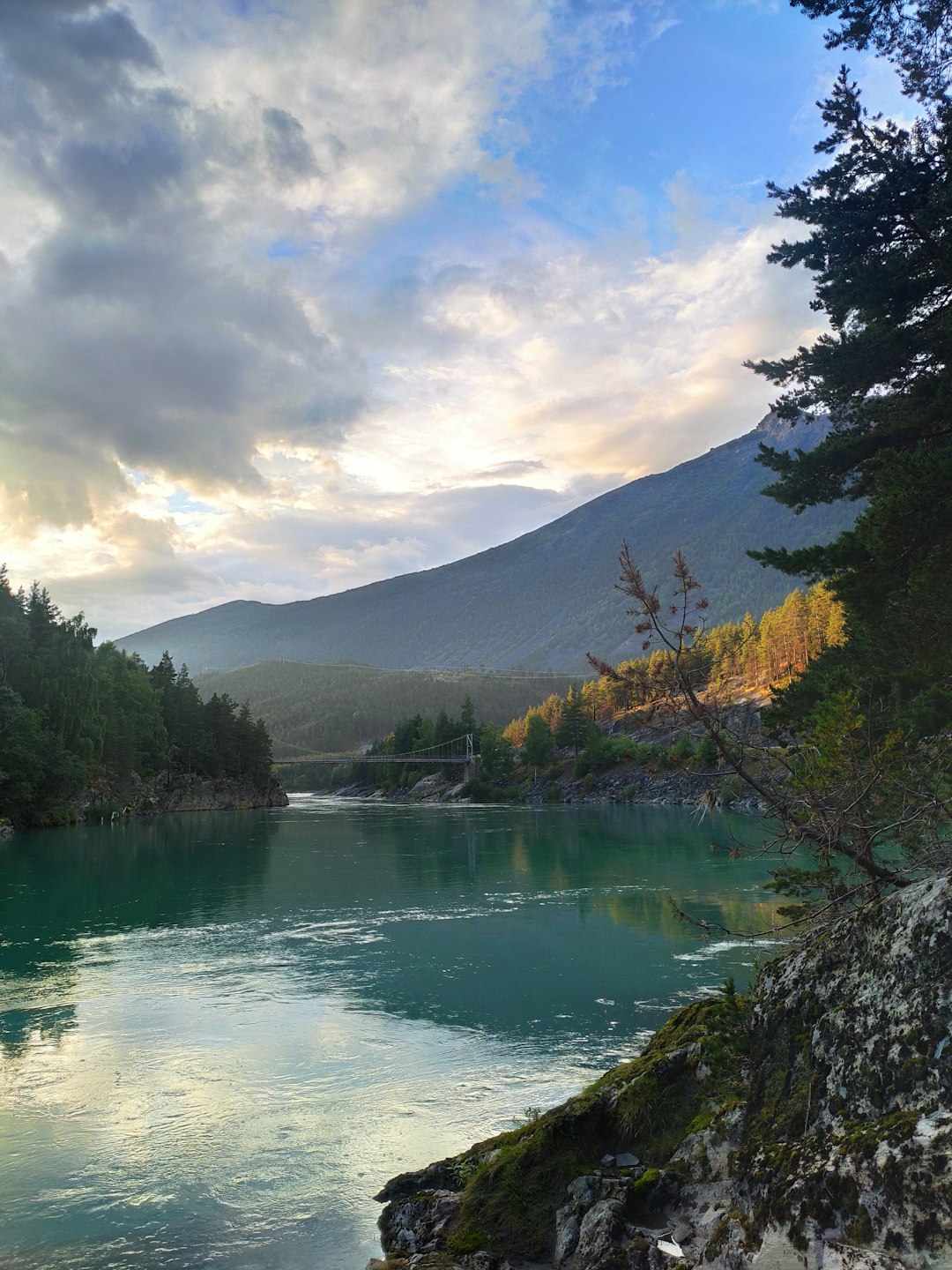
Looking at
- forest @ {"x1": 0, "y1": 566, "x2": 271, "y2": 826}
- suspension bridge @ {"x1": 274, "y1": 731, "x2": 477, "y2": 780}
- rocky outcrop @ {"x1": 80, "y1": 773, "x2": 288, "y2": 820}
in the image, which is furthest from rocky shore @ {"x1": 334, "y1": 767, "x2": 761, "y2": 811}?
forest @ {"x1": 0, "y1": 566, "x2": 271, "y2": 826}

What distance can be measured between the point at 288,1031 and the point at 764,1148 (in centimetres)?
1099

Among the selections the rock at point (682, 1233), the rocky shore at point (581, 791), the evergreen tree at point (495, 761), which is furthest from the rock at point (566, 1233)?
the evergreen tree at point (495, 761)

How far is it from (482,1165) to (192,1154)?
4134mm

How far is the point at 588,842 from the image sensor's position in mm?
50750

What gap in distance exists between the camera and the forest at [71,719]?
60.8m

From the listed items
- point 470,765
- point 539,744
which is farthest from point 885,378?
point 470,765

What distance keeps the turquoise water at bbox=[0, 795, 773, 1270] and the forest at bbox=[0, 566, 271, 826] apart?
29089 millimetres

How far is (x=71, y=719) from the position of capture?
6850 cm

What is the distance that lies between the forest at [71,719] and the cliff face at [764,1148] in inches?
2381

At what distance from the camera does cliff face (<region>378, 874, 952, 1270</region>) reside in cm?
408

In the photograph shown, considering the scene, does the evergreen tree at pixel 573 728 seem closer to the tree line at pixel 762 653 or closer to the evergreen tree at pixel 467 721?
→ the tree line at pixel 762 653

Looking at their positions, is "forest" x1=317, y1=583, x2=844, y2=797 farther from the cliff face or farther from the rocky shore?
the cliff face

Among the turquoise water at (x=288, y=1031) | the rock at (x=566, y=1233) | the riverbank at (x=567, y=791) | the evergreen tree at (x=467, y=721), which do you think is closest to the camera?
the rock at (x=566, y=1233)

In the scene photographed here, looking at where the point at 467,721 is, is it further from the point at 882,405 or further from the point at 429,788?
the point at 882,405
